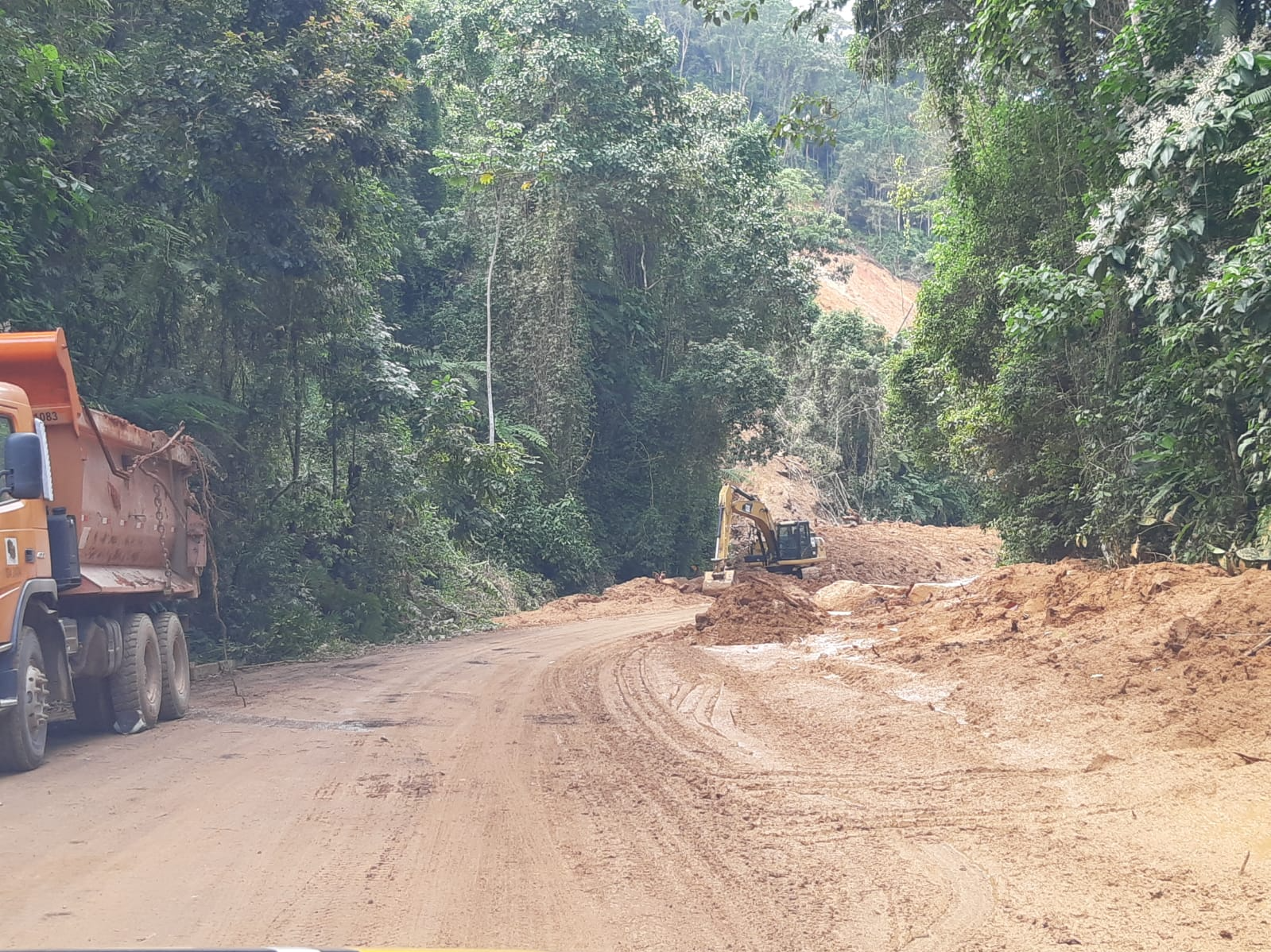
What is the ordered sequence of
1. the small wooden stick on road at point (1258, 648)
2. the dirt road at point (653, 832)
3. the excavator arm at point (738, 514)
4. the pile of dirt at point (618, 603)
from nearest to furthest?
1. the dirt road at point (653, 832)
2. the small wooden stick on road at point (1258, 648)
3. the pile of dirt at point (618, 603)
4. the excavator arm at point (738, 514)

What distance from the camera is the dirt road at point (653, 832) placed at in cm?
526

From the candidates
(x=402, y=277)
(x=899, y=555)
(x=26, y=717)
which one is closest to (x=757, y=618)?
(x=26, y=717)

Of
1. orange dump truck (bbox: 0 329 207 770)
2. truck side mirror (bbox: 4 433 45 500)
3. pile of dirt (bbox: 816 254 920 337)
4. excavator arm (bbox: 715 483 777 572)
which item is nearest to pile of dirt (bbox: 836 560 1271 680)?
excavator arm (bbox: 715 483 777 572)

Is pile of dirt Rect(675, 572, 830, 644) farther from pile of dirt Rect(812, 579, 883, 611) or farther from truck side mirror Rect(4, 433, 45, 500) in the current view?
truck side mirror Rect(4, 433, 45, 500)


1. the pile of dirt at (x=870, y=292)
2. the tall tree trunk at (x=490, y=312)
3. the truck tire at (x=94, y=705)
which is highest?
the pile of dirt at (x=870, y=292)

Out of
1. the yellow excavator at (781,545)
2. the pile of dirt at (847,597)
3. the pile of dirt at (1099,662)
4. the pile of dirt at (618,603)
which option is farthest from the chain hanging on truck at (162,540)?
the yellow excavator at (781,545)

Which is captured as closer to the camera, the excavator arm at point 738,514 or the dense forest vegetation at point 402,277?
the dense forest vegetation at point 402,277

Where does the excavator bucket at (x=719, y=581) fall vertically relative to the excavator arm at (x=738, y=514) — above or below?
below

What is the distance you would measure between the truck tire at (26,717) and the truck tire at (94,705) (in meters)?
1.93

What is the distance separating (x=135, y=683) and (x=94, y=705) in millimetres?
477

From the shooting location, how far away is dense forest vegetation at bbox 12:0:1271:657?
42.3ft

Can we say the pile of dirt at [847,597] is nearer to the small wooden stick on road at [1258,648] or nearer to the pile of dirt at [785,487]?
the small wooden stick on road at [1258,648]

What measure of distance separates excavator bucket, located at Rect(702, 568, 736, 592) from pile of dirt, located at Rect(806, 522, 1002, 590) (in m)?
5.78

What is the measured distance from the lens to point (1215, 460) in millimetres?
13938
